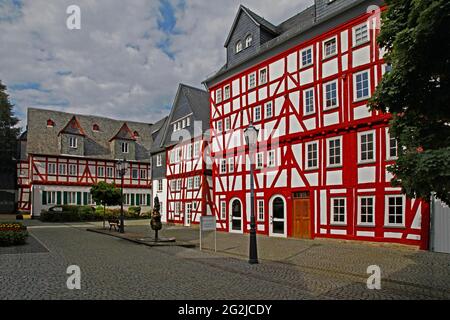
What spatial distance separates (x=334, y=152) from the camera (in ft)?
61.2

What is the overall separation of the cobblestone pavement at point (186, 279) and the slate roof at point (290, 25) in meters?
11.2

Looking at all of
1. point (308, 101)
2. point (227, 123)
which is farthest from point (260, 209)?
point (308, 101)

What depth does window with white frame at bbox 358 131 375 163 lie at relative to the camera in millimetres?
16969

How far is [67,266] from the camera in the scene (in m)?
→ 11.6

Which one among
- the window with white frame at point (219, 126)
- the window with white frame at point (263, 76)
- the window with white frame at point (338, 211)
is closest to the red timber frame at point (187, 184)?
the window with white frame at point (219, 126)

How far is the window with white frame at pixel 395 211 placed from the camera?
1566 cm

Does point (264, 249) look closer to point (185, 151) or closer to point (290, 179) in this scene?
point (290, 179)

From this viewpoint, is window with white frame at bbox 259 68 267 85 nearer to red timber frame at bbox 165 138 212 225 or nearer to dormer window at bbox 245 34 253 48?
dormer window at bbox 245 34 253 48

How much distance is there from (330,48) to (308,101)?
107 inches

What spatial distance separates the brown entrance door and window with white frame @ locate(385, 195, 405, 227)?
14.2 ft

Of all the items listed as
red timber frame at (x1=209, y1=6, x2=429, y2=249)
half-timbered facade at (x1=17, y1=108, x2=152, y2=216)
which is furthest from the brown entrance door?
half-timbered facade at (x1=17, y1=108, x2=152, y2=216)

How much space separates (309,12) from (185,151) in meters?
15.2

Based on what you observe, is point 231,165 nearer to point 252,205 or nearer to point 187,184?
point 187,184
